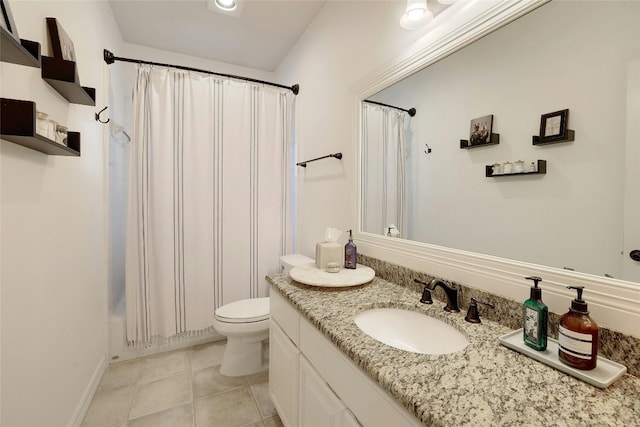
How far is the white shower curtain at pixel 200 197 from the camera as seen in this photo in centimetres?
197

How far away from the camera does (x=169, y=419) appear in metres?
1.47

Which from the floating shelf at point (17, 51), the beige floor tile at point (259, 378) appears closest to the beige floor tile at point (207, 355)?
the beige floor tile at point (259, 378)

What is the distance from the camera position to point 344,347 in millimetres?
773

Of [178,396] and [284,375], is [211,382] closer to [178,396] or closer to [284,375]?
[178,396]

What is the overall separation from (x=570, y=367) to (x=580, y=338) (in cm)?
8

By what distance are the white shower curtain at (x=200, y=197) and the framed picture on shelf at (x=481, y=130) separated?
65.1 inches

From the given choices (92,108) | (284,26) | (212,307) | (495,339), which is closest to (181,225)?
(212,307)

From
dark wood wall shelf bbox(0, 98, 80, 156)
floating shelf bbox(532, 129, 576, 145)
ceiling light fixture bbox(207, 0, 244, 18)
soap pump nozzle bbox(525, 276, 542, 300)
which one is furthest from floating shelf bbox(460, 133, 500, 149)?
ceiling light fixture bbox(207, 0, 244, 18)

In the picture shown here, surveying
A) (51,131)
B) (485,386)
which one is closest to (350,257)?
(485,386)

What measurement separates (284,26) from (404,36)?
130 centimetres

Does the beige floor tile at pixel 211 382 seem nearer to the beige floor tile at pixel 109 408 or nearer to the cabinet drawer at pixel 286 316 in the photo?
the beige floor tile at pixel 109 408

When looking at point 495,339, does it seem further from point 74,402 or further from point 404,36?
point 74,402

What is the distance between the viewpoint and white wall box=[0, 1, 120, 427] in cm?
90

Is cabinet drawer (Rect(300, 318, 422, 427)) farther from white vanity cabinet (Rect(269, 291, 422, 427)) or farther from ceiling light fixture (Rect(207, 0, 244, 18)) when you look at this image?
ceiling light fixture (Rect(207, 0, 244, 18))
